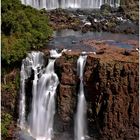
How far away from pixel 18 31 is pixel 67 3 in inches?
1022

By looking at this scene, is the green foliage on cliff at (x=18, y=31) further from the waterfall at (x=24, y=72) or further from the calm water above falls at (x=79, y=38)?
the calm water above falls at (x=79, y=38)

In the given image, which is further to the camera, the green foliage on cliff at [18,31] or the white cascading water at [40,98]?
the green foliage on cliff at [18,31]

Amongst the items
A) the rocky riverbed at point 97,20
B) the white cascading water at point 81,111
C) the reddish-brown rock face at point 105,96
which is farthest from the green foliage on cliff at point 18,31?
the rocky riverbed at point 97,20

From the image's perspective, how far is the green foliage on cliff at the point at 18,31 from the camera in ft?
76.8

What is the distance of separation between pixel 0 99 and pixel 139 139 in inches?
283

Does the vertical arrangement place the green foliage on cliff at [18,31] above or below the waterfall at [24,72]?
above

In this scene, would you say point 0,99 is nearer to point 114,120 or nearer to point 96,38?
point 114,120

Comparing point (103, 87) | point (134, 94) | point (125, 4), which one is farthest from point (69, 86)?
point (125, 4)

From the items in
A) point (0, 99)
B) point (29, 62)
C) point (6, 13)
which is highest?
point (6, 13)

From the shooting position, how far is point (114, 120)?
2178 centimetres

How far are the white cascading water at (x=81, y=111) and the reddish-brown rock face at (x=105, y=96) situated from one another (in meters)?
0.21

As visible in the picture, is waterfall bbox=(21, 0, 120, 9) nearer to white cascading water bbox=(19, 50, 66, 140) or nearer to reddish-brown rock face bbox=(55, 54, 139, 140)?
white cascading water bbox=(19, 50, 66, 140)

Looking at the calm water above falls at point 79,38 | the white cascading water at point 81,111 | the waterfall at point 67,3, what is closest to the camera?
the white cascading water at point 81,111

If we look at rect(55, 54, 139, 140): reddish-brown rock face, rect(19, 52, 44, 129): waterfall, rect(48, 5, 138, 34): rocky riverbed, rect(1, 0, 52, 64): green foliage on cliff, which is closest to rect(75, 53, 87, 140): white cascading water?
rect(55, 54, 139, 140): reddish-brown rock face
